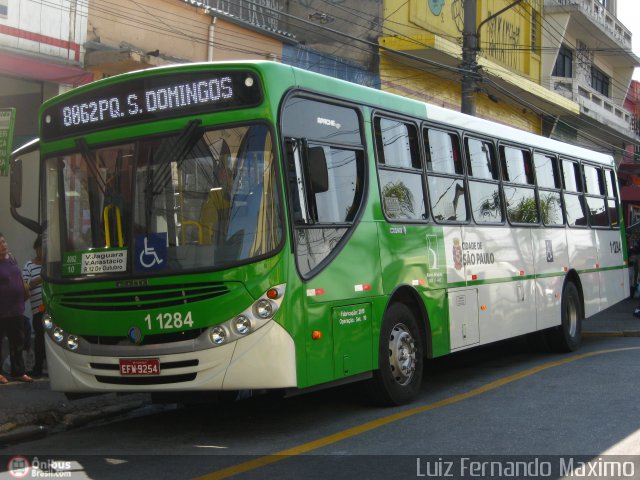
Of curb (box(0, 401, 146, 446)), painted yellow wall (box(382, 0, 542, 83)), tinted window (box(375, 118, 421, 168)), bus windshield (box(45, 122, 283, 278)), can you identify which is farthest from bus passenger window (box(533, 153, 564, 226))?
painted yellow wall (box(382, 0, 542, 83))

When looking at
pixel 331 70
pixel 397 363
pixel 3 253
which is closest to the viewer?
pixel 397 363

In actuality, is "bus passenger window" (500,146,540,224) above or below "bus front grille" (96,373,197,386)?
above

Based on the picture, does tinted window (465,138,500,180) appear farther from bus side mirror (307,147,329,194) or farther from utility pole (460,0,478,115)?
utility pole (460,0,478,115)

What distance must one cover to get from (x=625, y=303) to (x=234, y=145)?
1748 centimetres

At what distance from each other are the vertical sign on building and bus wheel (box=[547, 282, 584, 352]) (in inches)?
319

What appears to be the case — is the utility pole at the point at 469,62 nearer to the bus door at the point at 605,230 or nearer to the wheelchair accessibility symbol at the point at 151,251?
the bus door at the point at 605,230

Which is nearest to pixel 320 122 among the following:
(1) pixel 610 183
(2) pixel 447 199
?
(2) pixel 447 199

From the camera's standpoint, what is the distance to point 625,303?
2242 cm

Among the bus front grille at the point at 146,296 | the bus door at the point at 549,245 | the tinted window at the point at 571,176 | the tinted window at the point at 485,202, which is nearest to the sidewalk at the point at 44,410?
the bus front grille at the point at 146,296

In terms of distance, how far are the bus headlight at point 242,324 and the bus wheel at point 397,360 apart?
1.78 metres

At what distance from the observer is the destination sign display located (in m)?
7.38

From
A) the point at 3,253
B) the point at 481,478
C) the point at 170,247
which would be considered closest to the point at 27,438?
the point at 170,247

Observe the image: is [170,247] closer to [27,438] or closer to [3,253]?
[27,438]

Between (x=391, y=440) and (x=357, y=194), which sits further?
(x=357, y=194)
